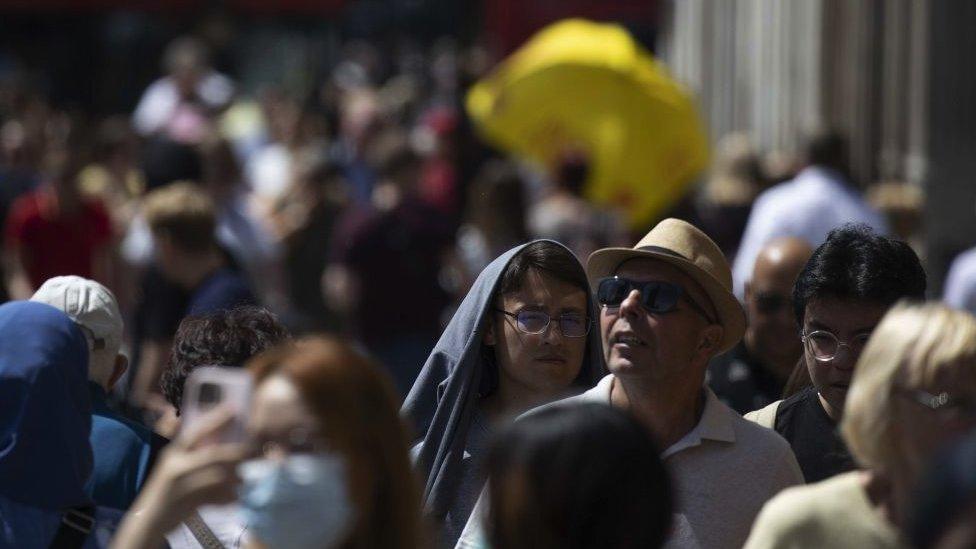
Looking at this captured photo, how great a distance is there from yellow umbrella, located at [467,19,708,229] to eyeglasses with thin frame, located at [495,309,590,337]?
6.39 meters

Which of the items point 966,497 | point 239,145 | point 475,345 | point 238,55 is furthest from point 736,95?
point 966,497

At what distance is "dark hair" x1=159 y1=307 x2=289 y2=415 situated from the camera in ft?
16.6

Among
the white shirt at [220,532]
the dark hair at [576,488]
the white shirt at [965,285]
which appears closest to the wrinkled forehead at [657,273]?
the white shirt at [220,532]

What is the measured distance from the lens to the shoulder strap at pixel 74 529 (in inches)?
174

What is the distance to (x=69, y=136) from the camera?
15.4 metres

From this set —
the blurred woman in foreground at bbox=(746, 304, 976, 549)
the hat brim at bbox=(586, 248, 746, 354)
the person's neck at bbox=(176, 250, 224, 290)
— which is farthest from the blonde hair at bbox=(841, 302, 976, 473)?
the person's neck at bbox=(176, 250, 224, 290)

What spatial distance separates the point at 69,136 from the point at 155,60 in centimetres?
1427

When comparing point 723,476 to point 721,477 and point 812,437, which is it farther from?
point 812,437

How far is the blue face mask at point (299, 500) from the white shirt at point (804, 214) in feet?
19.7

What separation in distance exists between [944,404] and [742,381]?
115 inches

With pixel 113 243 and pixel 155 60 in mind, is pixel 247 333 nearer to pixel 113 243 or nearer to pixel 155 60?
pixel 113 243

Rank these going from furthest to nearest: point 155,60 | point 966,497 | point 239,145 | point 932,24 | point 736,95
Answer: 1. point 155,60
2. point 736,95
3. point 239,145
4. point 932,24
5. point 966,497

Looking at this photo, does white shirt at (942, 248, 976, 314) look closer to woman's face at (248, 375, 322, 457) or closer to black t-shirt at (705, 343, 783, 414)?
black t-shirt at (705, 343, 783, 414)

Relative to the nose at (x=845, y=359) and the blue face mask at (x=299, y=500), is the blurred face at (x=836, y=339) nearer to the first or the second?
the nose at (x=845, y=359)
